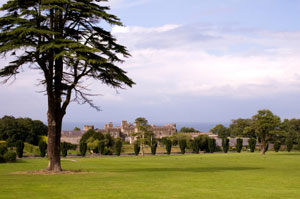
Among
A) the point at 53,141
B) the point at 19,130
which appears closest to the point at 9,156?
the point at 53,141

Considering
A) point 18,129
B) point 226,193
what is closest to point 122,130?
point 18,129

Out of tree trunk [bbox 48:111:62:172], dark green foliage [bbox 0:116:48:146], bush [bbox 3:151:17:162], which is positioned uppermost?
dark green foliage [bbox 0:116:48:146]

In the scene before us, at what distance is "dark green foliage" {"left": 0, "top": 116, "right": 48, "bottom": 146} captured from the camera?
90062 mm

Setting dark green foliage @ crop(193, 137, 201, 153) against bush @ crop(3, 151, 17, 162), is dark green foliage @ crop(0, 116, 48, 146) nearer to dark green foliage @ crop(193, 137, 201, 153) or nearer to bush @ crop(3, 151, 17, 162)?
dark green foliage @ crop(193, 137, 201, 153)

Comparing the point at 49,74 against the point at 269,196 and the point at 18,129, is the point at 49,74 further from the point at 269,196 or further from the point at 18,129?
the point at 18,129

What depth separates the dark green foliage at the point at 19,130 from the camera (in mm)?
90062

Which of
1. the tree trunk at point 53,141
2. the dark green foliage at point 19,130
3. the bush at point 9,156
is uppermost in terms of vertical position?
the dark green foliage at point 19,130

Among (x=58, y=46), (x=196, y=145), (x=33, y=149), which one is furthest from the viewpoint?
(x=196, y=145)

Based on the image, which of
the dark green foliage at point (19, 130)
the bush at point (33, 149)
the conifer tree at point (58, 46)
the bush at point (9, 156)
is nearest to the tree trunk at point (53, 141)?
the conifer tree at point (58, 46)

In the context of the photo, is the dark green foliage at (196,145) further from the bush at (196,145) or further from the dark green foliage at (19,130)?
the dark green foliage at (19,130)

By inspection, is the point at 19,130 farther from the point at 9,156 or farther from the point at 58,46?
the point at 58,46

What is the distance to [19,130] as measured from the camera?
9081 cm

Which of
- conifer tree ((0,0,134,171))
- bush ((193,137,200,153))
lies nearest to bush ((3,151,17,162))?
conifer tree ((0,0,134,171))

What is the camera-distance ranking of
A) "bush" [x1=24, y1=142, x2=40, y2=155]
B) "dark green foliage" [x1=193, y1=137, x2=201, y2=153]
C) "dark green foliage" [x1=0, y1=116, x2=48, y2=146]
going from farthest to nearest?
1. "dark green foliage" [x1=0, y1=116, x2=48, y2=146]
2. "dark green foliage" [x1=193, y1=137, x2=201, y2=153]
3. "bush" [x1=24, y1=142, x2=40, y2=155]
